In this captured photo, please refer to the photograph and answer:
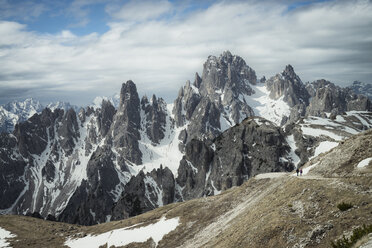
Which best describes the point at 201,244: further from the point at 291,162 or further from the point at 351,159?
the point at 291,162

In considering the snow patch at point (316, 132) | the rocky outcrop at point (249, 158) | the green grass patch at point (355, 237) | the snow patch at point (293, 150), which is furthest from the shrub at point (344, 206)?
the snow patch at point (316, 132)

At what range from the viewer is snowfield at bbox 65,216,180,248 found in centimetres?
5516

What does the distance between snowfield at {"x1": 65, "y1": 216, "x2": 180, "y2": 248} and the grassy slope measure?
204 cm

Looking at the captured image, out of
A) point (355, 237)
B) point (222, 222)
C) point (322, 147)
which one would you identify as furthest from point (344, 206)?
A: point (322, 147)

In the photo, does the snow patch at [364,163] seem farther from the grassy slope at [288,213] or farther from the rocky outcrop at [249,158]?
the rocky outcrop at [249,158]

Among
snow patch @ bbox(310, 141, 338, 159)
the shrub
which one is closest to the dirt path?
the shrub

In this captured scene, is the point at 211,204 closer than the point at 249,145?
Yes

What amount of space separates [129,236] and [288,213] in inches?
1578

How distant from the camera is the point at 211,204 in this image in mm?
60062

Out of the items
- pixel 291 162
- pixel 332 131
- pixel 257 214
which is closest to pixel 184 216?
pixel 257 214

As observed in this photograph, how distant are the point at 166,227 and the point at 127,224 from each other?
50.7 feet

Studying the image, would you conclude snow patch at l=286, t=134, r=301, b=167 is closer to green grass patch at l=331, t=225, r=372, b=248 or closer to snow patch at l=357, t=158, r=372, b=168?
snow patch at l=357, t=158, r=372, b=168

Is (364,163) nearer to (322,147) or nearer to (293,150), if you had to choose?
(322,147)

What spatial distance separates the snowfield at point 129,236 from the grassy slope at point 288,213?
2.04m
